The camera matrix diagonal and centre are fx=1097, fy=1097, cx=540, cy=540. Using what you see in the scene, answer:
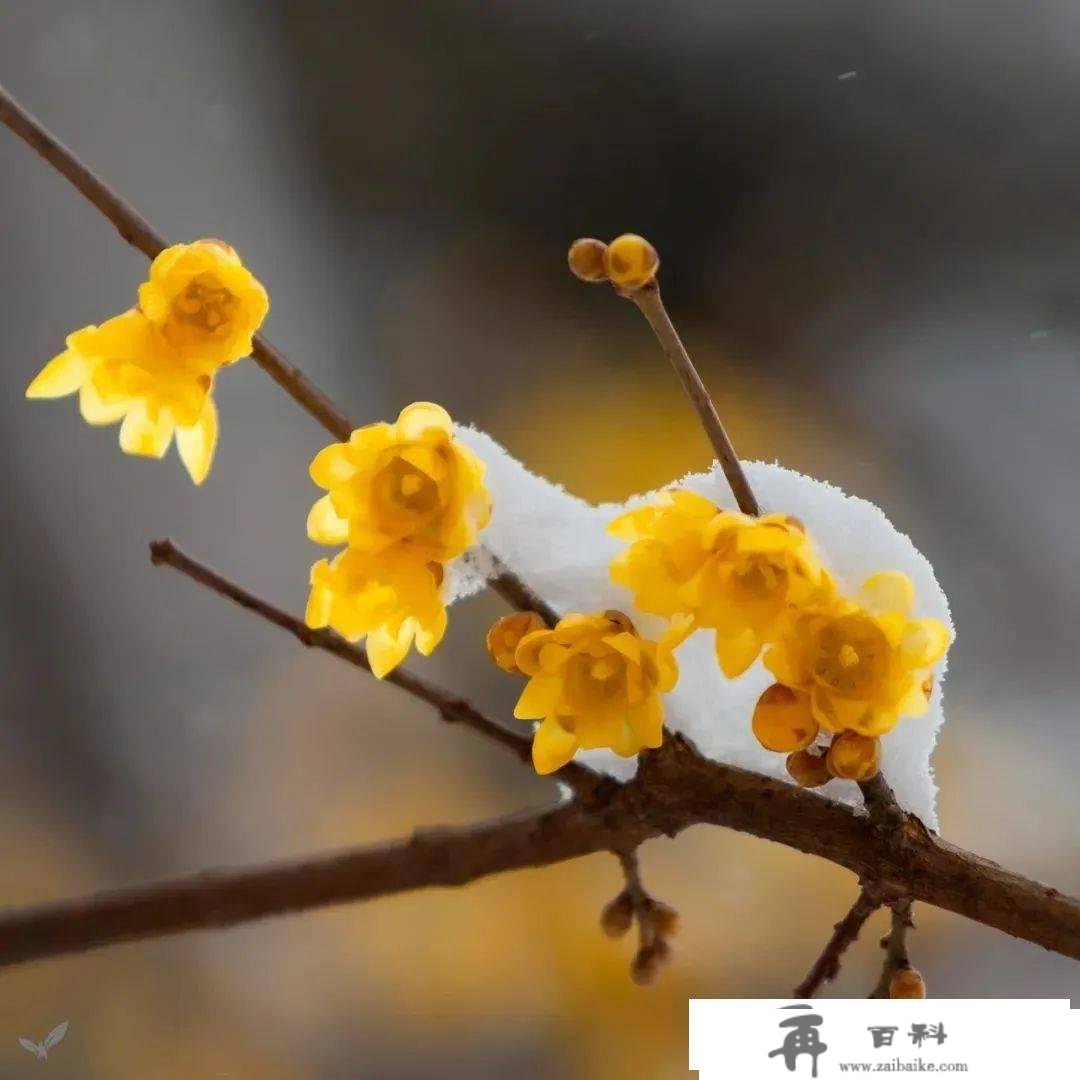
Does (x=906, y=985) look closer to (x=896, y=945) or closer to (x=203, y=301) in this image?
(x=896, y=945)

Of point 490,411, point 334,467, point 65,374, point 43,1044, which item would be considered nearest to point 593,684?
point 334,467

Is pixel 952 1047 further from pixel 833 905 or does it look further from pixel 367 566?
pixel 367 566

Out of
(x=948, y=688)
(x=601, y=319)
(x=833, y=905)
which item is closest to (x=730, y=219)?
(x=601, y=319)

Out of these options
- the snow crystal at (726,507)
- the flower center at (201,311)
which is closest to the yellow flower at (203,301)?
the flower center at (201,311)

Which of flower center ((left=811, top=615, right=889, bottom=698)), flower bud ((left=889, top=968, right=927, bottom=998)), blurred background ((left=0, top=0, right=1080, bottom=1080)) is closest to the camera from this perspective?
flower center ((left=811, top=615, right=889, bottom=698))

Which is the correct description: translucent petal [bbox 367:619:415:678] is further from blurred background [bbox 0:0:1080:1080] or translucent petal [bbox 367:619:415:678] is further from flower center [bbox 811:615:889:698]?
blurred background [bbox 0:0:1080:1080]

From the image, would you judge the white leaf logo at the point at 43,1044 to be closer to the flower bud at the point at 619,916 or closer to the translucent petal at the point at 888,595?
the flower bud at the point at 619,916

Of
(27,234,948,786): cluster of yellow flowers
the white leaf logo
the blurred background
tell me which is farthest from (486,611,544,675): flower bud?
the white leaf logo
